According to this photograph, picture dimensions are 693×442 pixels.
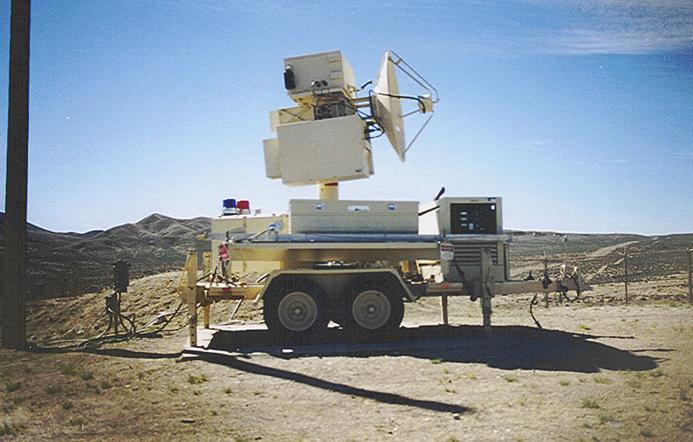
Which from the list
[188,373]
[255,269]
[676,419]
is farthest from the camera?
[255,269]

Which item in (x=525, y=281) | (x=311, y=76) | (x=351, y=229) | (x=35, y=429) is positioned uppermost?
(x=311, y=76)

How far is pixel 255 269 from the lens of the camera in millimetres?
12109

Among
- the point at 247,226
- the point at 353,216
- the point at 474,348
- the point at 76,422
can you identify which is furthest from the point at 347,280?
the point at 76,422

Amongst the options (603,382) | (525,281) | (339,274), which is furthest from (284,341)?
(603,382)

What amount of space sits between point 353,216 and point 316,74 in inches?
111

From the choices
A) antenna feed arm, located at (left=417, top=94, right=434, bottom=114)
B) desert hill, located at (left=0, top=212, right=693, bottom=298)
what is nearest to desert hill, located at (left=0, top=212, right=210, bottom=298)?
desert hill, located at (left=0, top=212, right=693, bottom=298)

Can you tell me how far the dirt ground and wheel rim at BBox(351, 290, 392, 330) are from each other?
1.23 feet

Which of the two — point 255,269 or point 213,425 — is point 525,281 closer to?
point 255,269

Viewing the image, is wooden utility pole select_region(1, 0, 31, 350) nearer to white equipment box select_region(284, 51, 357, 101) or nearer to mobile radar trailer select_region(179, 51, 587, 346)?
mobile radar trailer select_region(179, 51, 587, 346)

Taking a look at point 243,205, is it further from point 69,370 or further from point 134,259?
point 134,259

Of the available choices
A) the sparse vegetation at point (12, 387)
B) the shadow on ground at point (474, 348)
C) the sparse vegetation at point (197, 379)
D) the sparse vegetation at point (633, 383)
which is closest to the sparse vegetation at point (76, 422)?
the sparse vegetation at point (197, 379)

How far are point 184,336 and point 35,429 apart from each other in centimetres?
676

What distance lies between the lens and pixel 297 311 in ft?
34.2

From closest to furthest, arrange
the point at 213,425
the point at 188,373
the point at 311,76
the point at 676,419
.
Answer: the point at 676,419 → the point at 213,425 → the point at 188,373 → the point at 311,76
